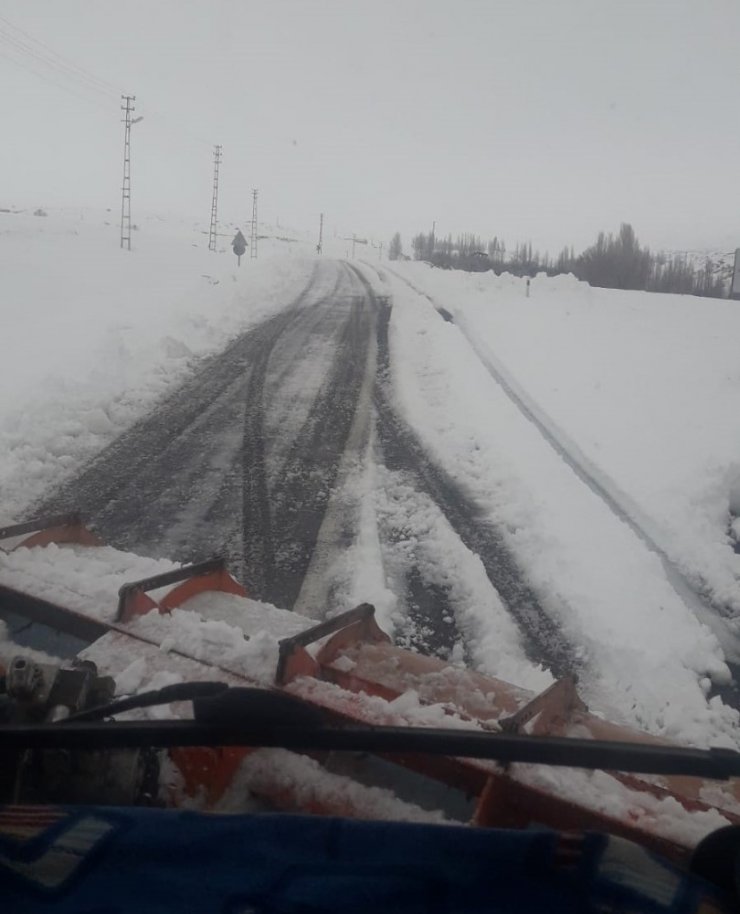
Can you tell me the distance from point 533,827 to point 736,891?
2.24ft

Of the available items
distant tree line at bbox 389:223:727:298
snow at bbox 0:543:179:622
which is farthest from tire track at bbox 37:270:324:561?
distant tree line at bbox 389:223:727:298

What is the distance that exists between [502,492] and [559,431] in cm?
278

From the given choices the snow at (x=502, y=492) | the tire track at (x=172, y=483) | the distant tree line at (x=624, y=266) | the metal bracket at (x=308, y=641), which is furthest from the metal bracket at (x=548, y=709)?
the distant tree line at (x=624, y=266)

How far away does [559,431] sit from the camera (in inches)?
374

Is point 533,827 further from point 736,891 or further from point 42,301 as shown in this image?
point 42,301

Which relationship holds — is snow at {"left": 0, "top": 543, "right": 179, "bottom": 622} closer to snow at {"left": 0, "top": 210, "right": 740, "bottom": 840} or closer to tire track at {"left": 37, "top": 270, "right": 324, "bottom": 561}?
snow at {"left": 0, "top": 210, "right": 740, "bottom": 840}

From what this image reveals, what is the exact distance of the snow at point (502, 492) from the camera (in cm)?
318

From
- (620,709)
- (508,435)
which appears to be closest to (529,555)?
(620,709)

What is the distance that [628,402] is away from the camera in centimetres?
1121

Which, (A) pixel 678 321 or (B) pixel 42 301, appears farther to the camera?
(A) pixel 678 321

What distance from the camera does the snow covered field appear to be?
461 centimetres

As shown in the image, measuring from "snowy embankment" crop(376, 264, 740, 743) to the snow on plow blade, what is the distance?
5.46ft

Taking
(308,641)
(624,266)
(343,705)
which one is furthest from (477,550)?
(624,266)

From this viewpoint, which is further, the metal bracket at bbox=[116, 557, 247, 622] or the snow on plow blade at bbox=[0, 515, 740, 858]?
the metal bracket at bbox=[116, 557, 247, 622]
